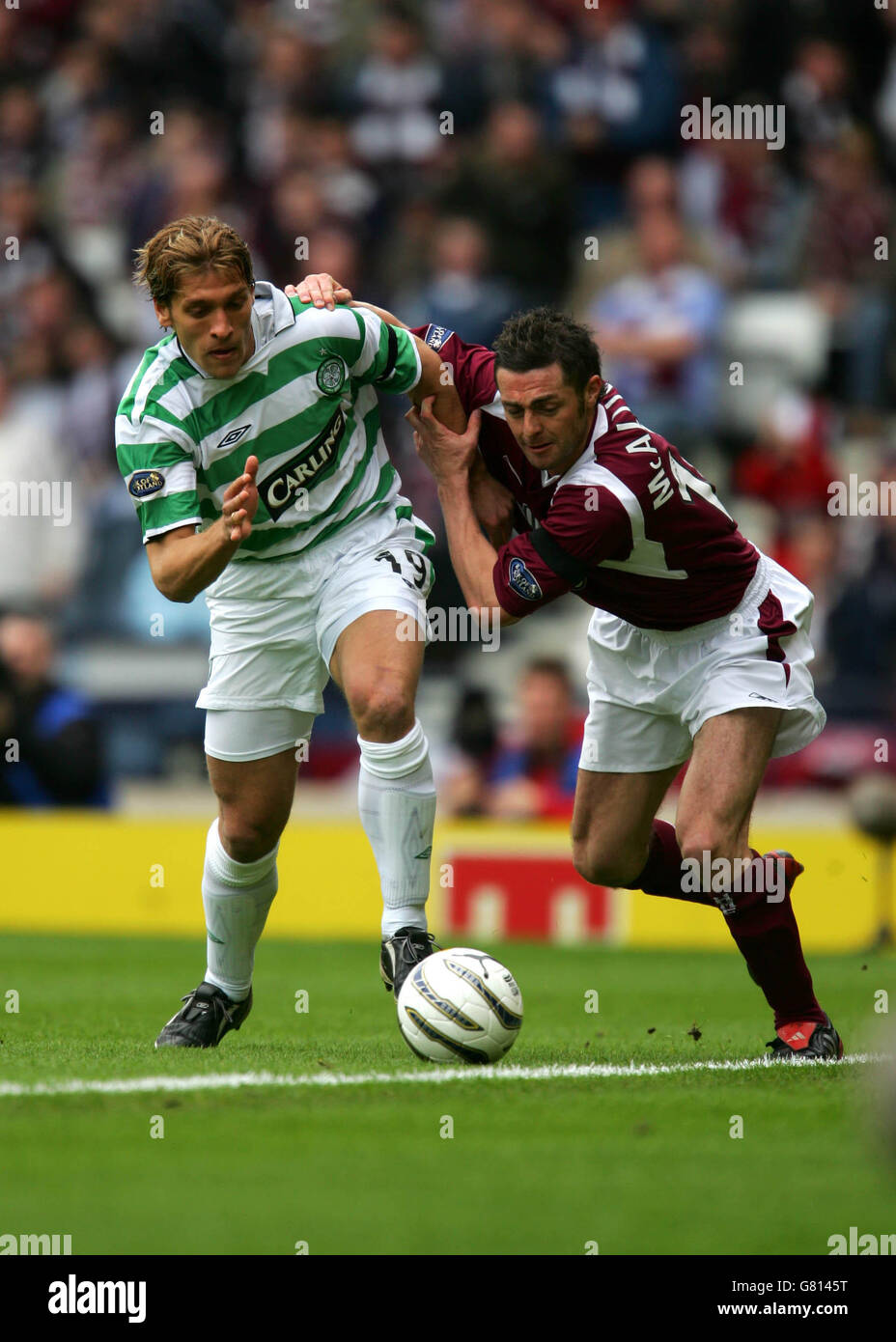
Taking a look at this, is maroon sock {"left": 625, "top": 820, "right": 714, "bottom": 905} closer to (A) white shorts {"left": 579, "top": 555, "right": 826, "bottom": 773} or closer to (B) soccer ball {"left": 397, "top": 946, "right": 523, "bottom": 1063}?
(A) white shorts {"left": 579, "top": 555, "right": 826, "bottom": 773}

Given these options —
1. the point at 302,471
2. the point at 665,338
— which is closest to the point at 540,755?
the point at 665,338

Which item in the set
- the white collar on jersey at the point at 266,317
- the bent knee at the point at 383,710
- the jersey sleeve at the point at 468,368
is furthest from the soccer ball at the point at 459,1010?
the white collar on jersey at the point at 266,317

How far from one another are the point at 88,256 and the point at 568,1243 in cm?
1384

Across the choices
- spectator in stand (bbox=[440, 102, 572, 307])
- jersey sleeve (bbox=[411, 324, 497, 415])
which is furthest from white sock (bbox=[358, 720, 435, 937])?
spectator in stand (bbox=[440, 102, 572, 307])

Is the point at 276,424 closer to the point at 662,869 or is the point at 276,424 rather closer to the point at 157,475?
the point at 157,475

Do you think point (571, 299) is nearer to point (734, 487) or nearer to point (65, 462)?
point (734, 487)

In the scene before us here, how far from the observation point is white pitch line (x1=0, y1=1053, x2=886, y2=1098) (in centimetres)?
496

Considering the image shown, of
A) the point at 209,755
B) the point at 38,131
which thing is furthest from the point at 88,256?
the point at 209,755

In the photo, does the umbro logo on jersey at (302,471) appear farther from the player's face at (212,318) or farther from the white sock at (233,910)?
the white sock at (233,910)

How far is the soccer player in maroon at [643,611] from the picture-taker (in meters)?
5.61

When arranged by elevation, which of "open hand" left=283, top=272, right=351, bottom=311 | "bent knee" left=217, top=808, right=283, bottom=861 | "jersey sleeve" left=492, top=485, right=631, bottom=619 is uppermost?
"open hand" left=283, top=272, right=351, bottom=311

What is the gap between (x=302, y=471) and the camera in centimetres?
604

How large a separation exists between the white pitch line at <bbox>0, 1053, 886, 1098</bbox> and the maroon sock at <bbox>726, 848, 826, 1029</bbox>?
0.62 ft

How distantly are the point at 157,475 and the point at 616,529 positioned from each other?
4.30 ft
